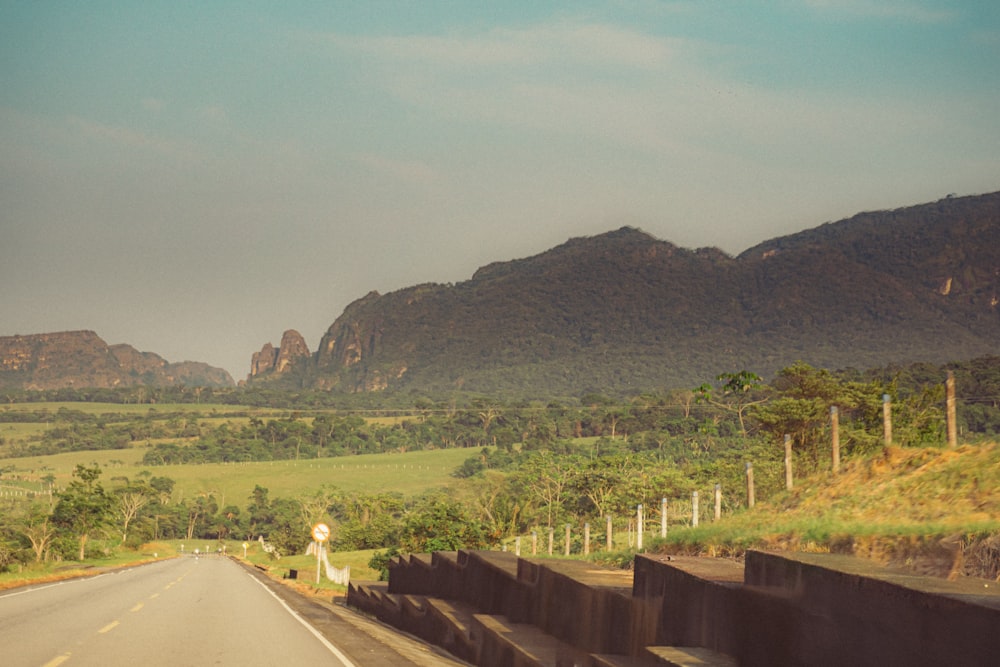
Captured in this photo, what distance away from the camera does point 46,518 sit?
300 feet

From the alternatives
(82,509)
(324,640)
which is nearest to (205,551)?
(82,509)

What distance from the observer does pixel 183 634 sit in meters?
17.7

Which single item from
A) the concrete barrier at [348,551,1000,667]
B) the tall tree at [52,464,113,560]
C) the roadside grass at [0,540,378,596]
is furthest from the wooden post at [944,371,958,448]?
the tall tree at [52,464,113,560]

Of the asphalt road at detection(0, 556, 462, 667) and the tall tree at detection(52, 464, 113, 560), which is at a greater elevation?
the asphalt road at detection(0, 556, 462, 667)

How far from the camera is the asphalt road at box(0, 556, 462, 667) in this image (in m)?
14.3

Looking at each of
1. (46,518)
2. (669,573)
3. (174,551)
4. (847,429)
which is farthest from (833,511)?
(174,551)

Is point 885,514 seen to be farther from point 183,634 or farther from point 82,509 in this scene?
point 82,509

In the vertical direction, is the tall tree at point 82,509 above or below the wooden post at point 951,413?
below

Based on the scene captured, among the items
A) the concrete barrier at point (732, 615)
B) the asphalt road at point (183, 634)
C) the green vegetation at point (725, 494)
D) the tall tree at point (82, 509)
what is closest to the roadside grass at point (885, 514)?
the green vegetation at point (725, 494)

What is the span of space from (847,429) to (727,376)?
7.49m

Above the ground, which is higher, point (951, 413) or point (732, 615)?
point (951, 413)

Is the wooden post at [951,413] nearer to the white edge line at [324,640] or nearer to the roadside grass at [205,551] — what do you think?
the white edge line at [324,640]

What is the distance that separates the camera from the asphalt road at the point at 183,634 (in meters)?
14.3

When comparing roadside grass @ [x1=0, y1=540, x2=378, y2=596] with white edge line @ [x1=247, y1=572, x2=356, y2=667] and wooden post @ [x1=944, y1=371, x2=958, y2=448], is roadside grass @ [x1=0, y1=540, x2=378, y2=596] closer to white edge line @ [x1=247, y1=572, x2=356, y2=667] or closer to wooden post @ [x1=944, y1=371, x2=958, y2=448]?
white edge line @ [x1=247, y1=572, x2=356, y2=667]
